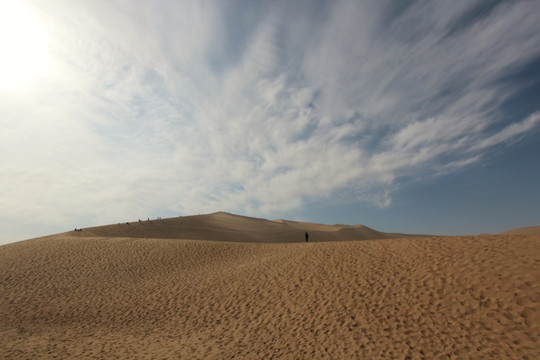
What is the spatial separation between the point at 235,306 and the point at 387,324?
7.61 meters

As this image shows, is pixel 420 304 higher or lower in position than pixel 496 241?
lower

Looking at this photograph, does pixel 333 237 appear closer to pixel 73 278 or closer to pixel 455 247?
pixel 455 247

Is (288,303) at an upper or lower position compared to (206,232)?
lower

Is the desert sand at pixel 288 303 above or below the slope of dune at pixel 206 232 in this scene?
below

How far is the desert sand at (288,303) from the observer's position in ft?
31.0

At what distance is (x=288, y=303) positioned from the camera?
13297 millimetres

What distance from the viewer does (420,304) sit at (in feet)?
36.3

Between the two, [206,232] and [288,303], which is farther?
[206,232]

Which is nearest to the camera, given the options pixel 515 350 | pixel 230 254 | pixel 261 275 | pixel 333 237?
pixel 515 350

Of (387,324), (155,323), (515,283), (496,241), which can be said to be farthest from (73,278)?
(496,241)

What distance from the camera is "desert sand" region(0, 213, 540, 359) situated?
944 centimetres

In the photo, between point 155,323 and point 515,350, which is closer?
point 515,350

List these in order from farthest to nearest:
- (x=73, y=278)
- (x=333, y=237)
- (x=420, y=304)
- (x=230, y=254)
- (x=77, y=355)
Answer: (x=333, y=237) < (x=230, y=254) < (x=73, y=278) < (x=420, y=304) < (x=77, y=355)

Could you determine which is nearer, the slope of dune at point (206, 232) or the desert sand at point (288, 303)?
the desert sand at point (288, 303)
